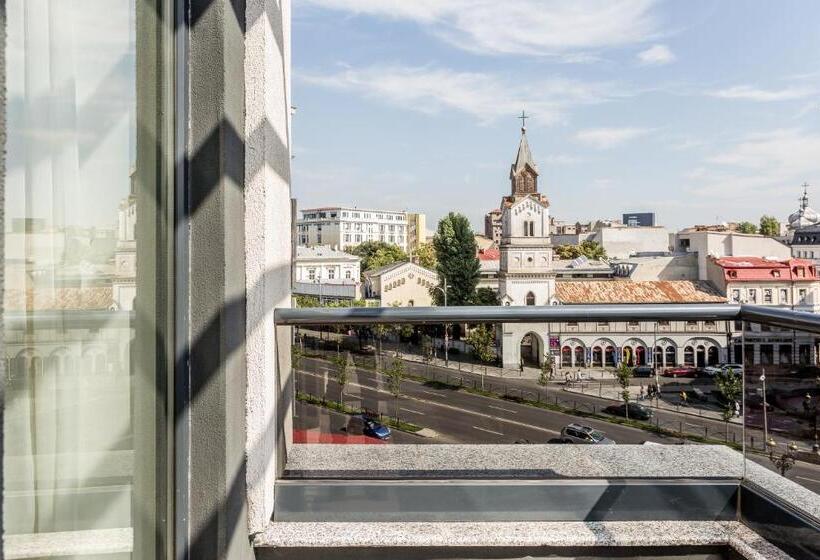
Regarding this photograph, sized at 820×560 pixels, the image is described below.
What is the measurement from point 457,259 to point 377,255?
2187 cm

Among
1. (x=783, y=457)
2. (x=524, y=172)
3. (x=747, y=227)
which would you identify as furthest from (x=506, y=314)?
(x=747, y=227)

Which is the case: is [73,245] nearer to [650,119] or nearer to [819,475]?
[819,475]

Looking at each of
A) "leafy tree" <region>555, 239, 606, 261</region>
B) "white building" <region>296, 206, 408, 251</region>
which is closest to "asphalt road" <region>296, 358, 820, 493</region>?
"leafy tree" <region>555, 239, 606, 261</region>

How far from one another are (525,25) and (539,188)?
20455 mm

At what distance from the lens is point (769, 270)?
54.9 ft

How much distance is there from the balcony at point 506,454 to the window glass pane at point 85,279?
552 mm

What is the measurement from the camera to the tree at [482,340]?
1.61m

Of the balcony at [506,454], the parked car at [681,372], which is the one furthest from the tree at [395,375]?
the parked car at [681,372]

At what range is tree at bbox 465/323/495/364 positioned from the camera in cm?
161

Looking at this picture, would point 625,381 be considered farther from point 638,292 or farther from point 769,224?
point 769,224

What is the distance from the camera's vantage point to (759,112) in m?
48.3

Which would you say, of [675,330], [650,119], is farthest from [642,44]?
[675,330]

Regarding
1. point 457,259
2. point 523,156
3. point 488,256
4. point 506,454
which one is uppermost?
point 523,156

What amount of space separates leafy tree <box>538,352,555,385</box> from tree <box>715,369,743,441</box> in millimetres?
431
